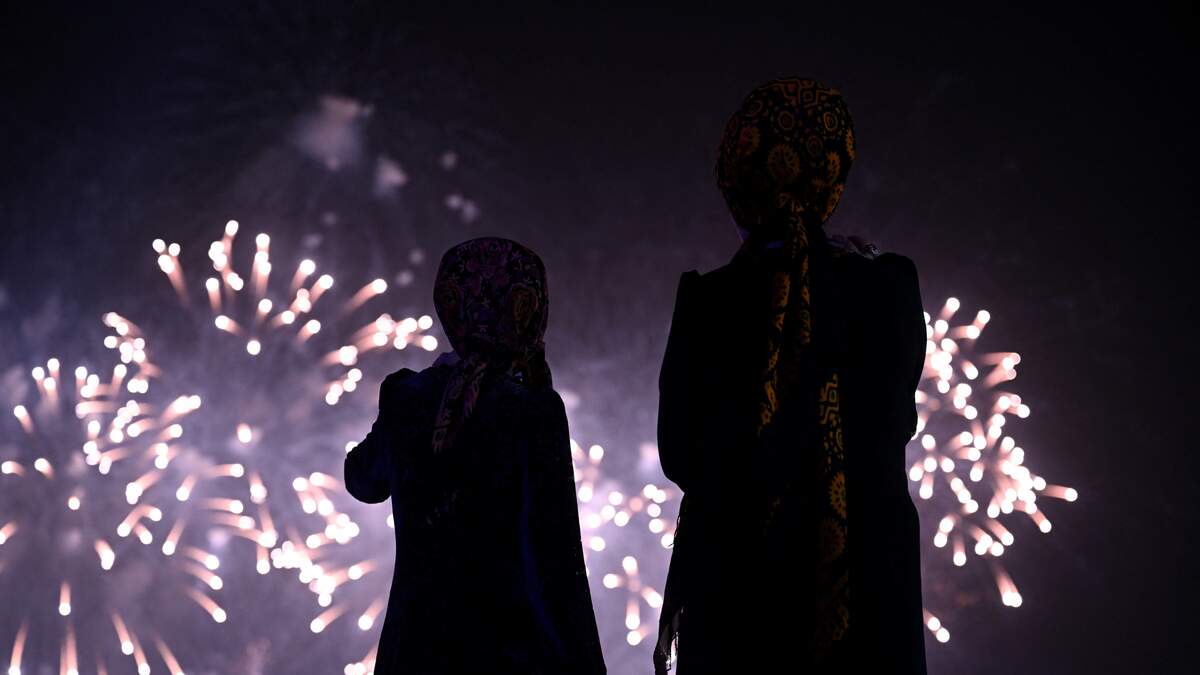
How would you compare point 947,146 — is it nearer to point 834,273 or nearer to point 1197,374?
point 1197,374

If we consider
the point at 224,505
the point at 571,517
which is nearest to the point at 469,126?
the point at 224,505

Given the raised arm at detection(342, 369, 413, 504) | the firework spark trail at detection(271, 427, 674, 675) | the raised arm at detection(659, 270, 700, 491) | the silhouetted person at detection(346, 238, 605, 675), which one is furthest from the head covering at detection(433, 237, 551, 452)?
the firework spark trail at detection(271, 427, 674, 675)

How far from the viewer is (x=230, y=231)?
3.48 metres

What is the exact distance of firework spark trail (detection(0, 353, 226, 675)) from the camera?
346cm

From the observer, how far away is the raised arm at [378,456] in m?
2.00

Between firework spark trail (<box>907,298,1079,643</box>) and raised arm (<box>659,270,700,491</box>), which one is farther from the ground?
firework spark trail (<box>907,298,1079,643</box>)

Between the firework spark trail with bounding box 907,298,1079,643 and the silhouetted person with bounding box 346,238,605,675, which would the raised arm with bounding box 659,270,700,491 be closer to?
the silhouetted person with bounding box 346,238,605,675

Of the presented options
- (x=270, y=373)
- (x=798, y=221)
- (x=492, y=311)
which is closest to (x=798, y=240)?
(x=798, y=221)

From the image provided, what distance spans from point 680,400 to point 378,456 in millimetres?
788

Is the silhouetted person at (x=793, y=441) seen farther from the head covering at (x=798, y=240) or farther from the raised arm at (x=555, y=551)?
the raised arm at (x=555, y=551)

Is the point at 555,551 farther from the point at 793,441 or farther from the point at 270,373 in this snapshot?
the point at 270,373

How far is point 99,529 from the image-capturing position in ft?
11.5

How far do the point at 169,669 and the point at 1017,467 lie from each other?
9.54ft

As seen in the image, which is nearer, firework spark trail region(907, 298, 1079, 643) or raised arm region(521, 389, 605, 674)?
raised arm region(521, 389, 605, 674)
